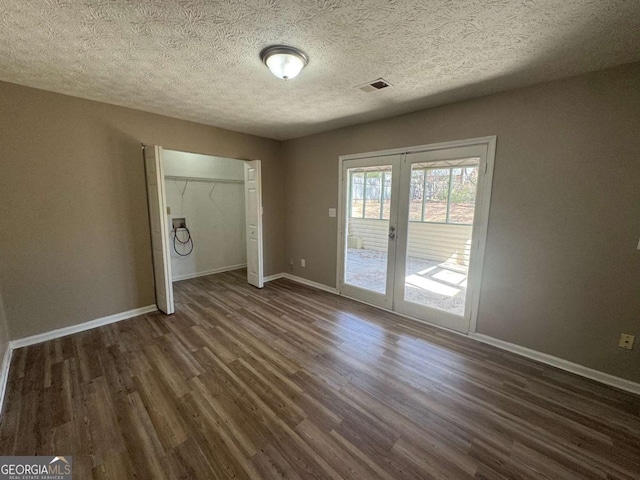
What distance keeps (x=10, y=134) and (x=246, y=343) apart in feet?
9.88

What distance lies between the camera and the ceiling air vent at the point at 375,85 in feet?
7.48

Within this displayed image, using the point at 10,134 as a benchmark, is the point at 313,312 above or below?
below

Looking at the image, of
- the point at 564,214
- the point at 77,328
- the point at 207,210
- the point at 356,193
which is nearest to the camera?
the point at 564,214

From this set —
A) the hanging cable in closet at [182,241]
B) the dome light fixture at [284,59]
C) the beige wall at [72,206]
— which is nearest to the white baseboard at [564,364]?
the dome light fixture at [284,59]

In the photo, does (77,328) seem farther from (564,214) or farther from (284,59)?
(564,214)

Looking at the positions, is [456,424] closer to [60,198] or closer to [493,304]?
[493,304]

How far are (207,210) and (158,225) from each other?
6.64ft

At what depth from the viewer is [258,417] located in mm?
1780

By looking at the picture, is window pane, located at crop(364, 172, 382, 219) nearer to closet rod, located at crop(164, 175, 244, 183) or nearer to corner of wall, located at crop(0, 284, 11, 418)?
closet rod, located at crop(164, 175, 244, 183)

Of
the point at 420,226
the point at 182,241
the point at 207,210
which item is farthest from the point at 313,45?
the point at 182,241

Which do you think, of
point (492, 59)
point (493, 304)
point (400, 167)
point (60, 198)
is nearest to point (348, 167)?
point (400, 167)

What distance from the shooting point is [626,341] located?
2.06 metres

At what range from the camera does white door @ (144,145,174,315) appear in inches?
118

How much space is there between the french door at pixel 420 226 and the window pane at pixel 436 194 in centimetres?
1
